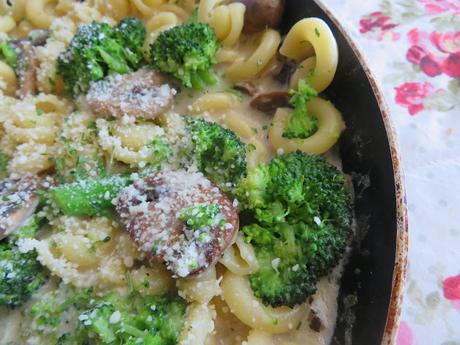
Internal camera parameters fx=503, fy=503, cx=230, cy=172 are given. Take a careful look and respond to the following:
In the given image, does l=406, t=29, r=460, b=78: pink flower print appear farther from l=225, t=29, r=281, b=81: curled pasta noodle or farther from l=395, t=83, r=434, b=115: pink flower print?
l=225, t=29, r=281, b=81: curled pasta noodle

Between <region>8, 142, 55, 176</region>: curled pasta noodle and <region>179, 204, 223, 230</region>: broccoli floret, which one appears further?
<region>8, 142, 55, 176</region>: curled pasta noodle

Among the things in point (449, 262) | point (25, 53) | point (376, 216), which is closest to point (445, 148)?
point (449, 262)

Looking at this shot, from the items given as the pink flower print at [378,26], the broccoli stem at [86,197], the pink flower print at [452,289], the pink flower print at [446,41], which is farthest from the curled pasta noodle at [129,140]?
the pink flower print at [446,41]

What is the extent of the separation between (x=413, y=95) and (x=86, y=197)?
2031 millimetres

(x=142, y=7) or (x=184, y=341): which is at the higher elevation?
(x=142, y=7)

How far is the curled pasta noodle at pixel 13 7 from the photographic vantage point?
2.60 meters

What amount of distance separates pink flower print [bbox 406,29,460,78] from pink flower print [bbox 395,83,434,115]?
11 cm

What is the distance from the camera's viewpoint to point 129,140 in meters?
2.04

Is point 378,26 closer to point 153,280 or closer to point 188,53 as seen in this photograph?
point 188,53

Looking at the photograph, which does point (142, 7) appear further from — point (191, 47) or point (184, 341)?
point (184, 341)

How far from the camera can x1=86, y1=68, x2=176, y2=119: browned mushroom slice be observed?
2092 millimetres

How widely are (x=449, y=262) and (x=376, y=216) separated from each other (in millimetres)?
887

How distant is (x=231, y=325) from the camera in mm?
1783

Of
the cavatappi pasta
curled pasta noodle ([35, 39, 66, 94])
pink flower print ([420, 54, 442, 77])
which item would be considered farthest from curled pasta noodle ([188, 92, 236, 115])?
pink flower print ([420, 54, 442, 77])
